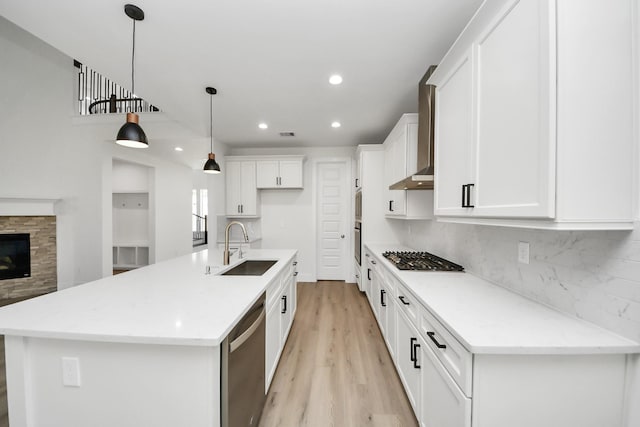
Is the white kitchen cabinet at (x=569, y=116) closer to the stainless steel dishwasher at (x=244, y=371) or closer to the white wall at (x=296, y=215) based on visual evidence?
the stainless steel dishwasher at (x=244, y=371)

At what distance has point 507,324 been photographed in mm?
1038

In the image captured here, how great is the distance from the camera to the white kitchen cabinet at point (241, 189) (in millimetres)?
4367

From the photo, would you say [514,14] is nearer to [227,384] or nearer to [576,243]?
[576,243]

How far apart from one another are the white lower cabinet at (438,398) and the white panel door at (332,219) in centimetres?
331

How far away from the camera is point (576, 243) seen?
1099 mm

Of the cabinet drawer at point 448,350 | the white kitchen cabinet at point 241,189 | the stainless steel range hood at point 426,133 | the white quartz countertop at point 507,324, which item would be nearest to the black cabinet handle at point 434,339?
the cabinet drawer at point 448,350

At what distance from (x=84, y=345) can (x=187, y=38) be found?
1973mm

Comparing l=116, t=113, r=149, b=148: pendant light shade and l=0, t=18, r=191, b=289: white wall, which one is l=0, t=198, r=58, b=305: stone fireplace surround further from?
l=116, t=113, r=149, b=148: pendant light shade

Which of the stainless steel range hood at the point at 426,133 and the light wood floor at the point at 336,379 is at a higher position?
the stainless steel range hood at the point at 426,133

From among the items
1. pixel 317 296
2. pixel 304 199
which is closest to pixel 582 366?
pixel 317 296

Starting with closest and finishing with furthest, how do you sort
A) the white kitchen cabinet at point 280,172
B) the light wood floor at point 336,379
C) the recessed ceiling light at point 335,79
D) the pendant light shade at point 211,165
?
the light wood floor at point 336,379, the recessed ceiling light at point 335,79, the pendant light shade at point 211,165, the white kitchen cabinet at point 280,172

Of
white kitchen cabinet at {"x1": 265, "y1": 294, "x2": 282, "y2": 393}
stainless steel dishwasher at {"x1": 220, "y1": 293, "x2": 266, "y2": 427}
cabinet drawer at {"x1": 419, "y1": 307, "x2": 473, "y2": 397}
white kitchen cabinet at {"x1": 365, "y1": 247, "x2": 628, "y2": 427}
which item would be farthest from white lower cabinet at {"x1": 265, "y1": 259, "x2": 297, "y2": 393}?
white kitchen cabinet at {"x1": 365, "y1": 247, "x2": 628, "y2": 427}

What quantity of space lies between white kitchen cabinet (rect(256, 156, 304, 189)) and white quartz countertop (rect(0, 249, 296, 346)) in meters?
2.77

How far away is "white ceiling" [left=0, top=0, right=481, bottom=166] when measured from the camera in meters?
1.48
